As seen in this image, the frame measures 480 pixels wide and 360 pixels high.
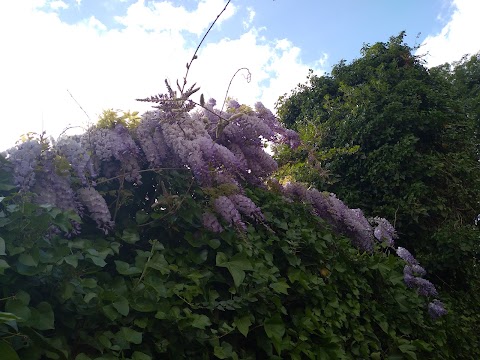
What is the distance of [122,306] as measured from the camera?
54.4 inches

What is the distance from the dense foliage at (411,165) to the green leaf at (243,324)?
2.71 m

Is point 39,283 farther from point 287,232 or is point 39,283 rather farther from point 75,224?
point 287,232

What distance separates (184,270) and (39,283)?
2.04 feet

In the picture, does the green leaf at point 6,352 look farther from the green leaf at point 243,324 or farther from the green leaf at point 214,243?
the green leaf at point 214,243

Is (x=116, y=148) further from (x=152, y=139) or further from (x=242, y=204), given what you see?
(x=242, y=204)

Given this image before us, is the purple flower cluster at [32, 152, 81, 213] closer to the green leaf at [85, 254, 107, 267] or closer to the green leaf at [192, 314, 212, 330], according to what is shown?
the green leaf at [85, 254, 107, 267]

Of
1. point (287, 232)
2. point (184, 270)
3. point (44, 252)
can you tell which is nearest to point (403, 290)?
point (287, 232)

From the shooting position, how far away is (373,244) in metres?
3.57

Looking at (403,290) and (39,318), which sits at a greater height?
(39,318)

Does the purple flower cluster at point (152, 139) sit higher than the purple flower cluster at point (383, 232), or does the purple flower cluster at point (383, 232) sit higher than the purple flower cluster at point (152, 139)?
the purple flower cluster at point (152, 139)

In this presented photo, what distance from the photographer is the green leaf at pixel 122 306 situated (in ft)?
4.49

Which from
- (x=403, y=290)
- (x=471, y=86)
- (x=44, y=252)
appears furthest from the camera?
(x=471, y=86)

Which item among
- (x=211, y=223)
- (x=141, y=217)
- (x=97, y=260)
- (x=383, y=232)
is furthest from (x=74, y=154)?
(x=383, y=232)

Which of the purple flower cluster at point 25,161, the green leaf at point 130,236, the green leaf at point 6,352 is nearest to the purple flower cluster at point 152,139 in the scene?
the green leaf at point 130,236
